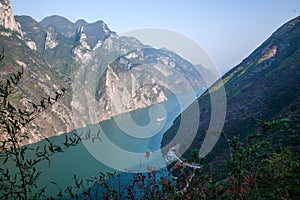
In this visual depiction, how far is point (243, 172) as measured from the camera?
3.07 m

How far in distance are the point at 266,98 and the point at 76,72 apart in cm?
10071

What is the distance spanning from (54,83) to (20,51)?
15684mm

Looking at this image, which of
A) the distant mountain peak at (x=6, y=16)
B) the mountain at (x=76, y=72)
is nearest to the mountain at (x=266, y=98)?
the mountain at (x=76, y=72)

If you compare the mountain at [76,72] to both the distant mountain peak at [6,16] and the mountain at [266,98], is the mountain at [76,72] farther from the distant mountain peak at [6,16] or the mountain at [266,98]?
the mountain at [266,98]

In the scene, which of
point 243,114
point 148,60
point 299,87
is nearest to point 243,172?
point 299,87

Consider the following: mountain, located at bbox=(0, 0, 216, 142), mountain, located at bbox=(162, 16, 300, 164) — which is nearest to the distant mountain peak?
mountain, located at bbox=(0, 0, 216, 142)

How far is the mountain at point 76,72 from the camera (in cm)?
7841

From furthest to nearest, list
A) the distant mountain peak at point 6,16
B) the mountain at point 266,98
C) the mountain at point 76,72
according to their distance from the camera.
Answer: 1. the distant mountain peak at point 6,16
2. the mountain at point 76,72
3. the mountain at point 266,98

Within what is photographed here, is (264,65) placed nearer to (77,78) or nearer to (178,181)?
(178,181)

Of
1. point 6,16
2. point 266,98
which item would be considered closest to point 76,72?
point 6,16

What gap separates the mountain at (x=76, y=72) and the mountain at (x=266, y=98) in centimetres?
4243

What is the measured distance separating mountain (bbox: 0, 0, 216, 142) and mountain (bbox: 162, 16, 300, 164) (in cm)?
4243

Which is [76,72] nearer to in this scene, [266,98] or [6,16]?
[6,16]

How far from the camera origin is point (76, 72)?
118812 mm
